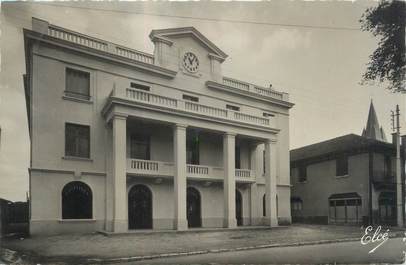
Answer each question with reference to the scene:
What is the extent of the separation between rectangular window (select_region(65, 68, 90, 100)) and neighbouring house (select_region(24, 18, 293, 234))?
0.17ft

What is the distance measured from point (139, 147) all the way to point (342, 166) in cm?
1702

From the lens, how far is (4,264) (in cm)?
1084

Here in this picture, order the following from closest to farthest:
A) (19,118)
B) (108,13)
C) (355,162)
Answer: (19,118)
(108,13)
(355,162)

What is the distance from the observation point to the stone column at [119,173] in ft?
63.1

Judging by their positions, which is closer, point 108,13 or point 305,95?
point 108,13

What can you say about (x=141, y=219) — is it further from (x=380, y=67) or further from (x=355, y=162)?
(x=355, y=162)

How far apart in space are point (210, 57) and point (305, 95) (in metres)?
9.68

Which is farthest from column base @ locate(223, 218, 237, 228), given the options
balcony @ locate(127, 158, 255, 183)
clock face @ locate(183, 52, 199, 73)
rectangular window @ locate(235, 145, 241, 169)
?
clock face @ locate(183, 52, 199, 73)

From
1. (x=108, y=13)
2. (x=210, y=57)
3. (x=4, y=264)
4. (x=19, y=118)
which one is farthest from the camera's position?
(x=210, y=57)

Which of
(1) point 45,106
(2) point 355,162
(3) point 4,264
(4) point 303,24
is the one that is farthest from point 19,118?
(2) point 355,162

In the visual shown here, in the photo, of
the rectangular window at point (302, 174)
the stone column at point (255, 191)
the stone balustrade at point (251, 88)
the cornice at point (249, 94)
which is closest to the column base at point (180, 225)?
the stone column at point (255, 191)

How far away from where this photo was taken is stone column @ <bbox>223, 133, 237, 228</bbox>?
23469mm

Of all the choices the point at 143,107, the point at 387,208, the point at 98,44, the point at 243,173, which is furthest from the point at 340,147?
the point at 98,44

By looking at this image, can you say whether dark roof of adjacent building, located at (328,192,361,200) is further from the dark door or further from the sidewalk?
the sidewalk
